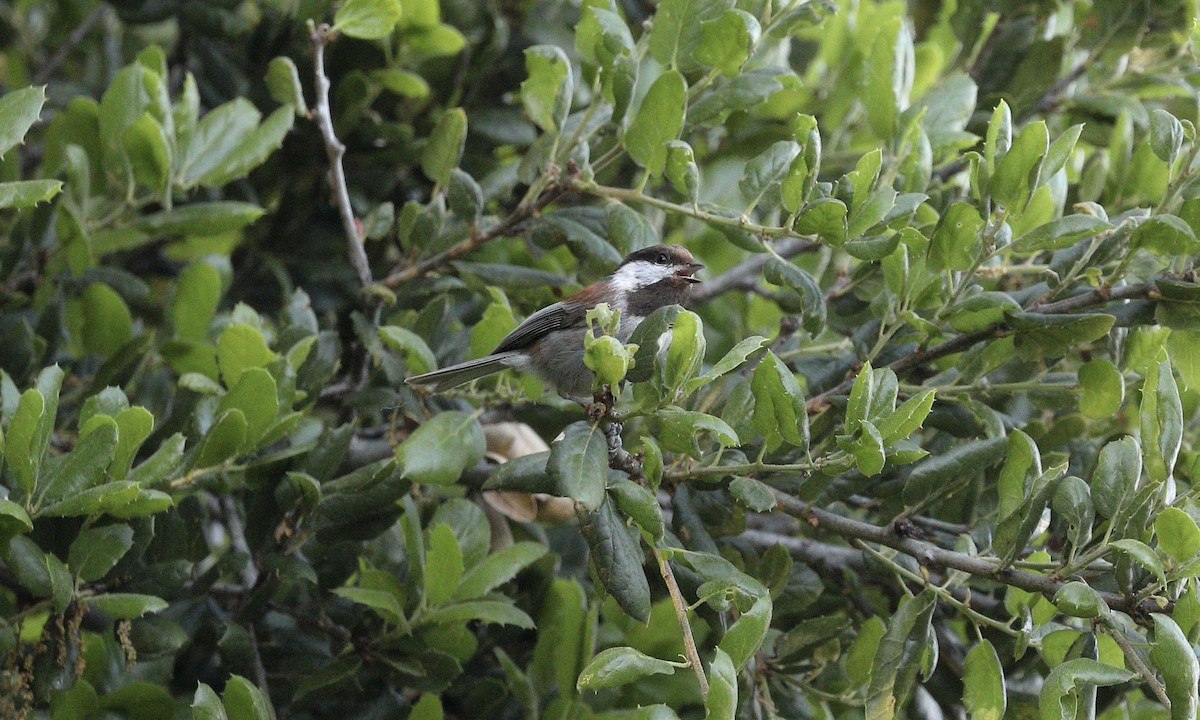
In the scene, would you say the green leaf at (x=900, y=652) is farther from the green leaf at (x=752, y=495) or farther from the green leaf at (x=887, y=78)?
the green leaf at (x=887, y=78)

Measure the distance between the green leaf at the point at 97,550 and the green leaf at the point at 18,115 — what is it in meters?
0.86

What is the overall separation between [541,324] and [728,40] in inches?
37.8

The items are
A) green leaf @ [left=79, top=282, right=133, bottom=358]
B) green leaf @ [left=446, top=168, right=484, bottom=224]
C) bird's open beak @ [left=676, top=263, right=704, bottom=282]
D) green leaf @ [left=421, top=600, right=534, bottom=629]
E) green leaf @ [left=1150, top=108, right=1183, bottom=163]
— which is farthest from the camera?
green leaf @ [left=79, top=282, right=133, bottom=358]

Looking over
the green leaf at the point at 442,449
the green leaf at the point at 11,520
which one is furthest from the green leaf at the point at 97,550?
the green leaf at the point at 442,449

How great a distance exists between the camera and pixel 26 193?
2.37 meters

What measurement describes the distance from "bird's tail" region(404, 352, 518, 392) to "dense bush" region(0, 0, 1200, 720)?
0.20 feet

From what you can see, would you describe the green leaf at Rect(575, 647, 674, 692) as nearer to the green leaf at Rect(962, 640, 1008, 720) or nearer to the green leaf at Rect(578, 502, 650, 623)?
the green leaf at Rect(578, 502, 650, 623)

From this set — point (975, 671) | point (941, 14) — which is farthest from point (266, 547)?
point (941, 14)

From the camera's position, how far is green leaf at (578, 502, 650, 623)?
2.29 metres

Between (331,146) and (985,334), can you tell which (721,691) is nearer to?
(985,334)

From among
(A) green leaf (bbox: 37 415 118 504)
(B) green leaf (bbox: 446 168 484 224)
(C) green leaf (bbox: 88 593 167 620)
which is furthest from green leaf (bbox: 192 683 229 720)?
(B) green leaf (bbox: 446 168 484 224)

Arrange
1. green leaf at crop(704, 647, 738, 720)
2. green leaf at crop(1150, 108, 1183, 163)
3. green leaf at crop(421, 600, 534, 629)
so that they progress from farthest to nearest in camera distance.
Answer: green leaf at crop(421, 600, 534, 629) → green leaf at crop(1150, 108, 1183, 163) → green leaf at crop(704, 647, 738, 720)

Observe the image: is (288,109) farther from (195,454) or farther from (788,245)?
(788,245)

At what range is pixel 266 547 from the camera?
3000 millimetres
